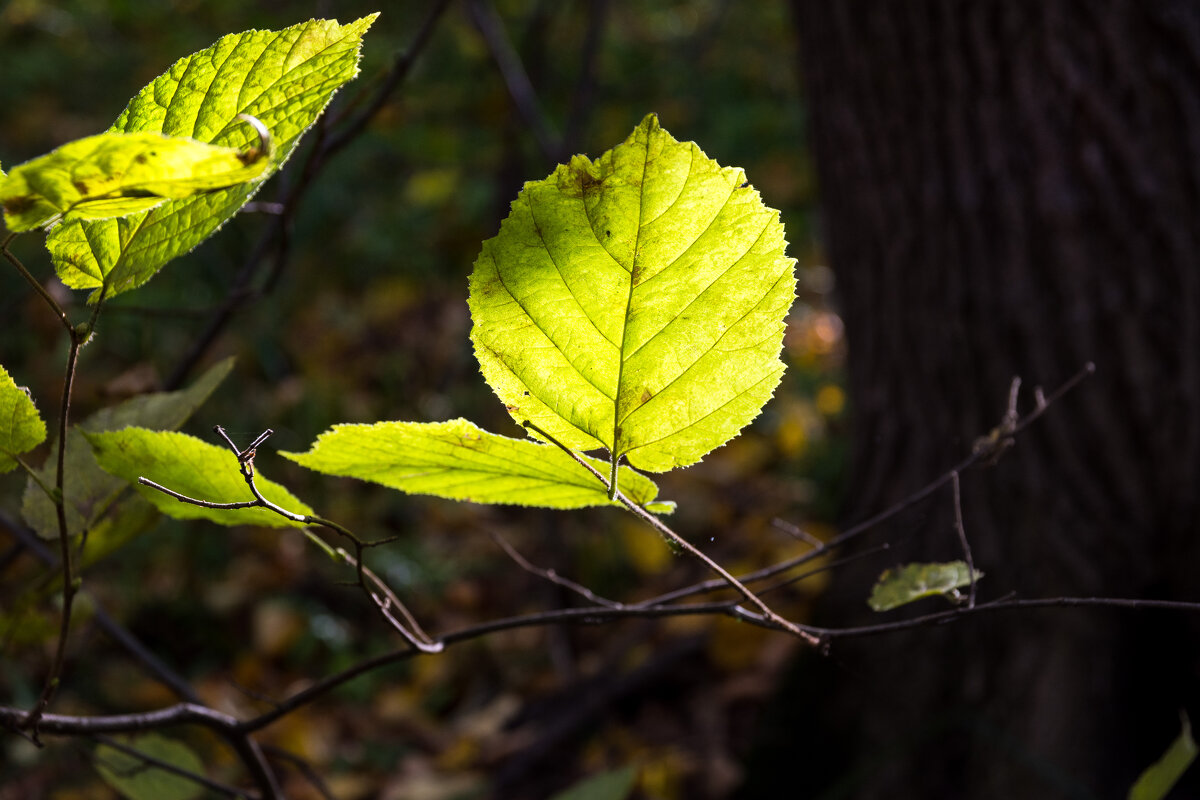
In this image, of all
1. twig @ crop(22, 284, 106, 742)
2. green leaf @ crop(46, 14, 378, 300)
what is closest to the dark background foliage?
twig @ crop(22, 284, 106, 742)

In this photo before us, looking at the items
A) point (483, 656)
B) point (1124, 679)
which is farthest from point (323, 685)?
point (483, 656)

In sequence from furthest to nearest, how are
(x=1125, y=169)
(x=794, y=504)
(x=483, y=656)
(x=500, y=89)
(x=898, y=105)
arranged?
(x=500, y=89)
(x=794, y=504)
(x=483, y=656)
(x=898, y=105)
(x=1125, y=169)

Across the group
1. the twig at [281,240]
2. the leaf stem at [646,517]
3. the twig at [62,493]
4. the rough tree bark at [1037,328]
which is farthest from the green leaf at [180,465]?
the rough tree bark at [1037,328]

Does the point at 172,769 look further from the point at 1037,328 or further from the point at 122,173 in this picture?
the point at 1037,328

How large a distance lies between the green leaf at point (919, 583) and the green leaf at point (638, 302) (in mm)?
160

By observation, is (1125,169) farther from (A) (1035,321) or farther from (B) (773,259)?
(B) (773,259)

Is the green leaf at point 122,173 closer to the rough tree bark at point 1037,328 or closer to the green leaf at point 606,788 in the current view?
the green leaf at point 606,788

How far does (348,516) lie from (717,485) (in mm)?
1181

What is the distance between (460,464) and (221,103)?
0.60 ft

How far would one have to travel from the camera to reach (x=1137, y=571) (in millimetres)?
1278

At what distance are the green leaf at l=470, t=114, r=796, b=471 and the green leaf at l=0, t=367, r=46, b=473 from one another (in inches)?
7.8

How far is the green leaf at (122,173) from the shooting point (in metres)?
0.30

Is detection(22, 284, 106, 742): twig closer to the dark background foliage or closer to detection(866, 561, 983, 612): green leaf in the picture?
the dark background foliage

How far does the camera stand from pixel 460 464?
Answer: 437 mm
